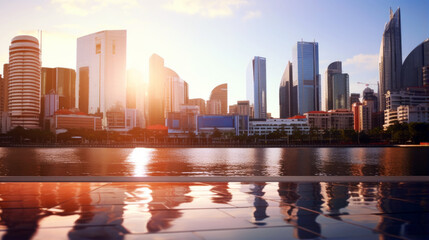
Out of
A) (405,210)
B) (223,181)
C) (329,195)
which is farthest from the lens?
(223,181)

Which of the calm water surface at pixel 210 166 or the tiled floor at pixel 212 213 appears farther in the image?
the calm water surface at pixel 210 166

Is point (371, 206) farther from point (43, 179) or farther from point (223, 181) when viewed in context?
point (43, 179)

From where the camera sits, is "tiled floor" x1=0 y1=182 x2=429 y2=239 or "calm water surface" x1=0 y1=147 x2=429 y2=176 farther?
"calm water surface" x1=0 y1=147 x2=429 y2=176

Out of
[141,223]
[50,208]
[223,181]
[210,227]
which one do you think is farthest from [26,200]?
[223,181]

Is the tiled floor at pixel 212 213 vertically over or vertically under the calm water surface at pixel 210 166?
over

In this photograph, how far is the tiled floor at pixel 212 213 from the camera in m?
8.97

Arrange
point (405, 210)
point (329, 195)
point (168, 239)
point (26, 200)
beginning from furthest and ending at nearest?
1. point (329, 195)
2. point (26, 200)
3. point (405, 210)
4. point (168, 239)

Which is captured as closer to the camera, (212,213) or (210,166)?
(212,213)

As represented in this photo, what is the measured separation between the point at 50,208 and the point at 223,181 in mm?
10750

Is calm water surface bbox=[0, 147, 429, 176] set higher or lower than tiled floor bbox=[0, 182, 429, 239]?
lower

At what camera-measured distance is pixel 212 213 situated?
11.5 meters

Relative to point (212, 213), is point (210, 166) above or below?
below

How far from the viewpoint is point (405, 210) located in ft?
39.1

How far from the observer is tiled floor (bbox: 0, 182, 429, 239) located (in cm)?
897
